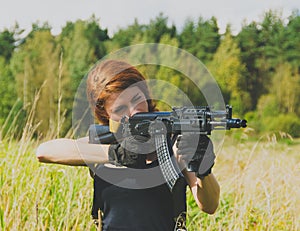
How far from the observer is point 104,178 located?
1641mm

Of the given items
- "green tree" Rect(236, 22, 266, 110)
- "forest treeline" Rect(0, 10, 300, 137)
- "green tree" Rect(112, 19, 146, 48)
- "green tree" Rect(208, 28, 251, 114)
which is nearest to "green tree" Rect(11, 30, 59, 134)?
"forest treeline" Rect(0, 10, 300, 137)

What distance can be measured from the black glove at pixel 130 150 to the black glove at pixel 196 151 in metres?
0.19

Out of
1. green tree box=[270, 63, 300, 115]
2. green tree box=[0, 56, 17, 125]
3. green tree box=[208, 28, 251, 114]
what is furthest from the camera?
green tree box=[270, 63, 300, 115]

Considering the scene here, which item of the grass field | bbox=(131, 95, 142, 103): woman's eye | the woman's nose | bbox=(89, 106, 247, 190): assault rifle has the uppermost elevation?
bbox=(131, 95, 142, 103): woman's eye

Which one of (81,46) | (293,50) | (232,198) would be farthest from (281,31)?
(232,198)

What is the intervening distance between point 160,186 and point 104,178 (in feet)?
0.57

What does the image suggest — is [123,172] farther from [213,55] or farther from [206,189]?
[213,55]

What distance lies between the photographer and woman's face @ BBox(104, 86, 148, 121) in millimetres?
1550

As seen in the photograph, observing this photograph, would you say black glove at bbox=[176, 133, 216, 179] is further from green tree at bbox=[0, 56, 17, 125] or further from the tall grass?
green tree at bbox=[0, 56, 17, 125]

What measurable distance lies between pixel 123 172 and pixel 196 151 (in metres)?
0.37

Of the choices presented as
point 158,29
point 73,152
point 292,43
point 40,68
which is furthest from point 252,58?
point 73,152

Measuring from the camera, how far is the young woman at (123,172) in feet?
5.09

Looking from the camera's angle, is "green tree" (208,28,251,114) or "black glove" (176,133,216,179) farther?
"green tree" (208,28,251,114)

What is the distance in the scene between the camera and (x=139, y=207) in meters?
1.60
